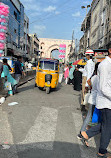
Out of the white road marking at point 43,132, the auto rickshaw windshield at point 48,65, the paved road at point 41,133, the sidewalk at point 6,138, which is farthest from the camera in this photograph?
the auto rickshaw windshield at point 48,65

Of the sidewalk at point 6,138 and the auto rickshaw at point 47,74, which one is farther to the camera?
the auto rickshaw at point 47,74

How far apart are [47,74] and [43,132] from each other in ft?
19.7

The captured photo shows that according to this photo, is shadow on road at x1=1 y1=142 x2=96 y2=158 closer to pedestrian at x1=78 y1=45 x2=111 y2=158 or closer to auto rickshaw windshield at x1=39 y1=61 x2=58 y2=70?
pedestrian at x1=78 y1=45 x2=111 y2=158

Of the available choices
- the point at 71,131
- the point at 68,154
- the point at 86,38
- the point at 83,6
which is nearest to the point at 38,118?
the point at 71,131

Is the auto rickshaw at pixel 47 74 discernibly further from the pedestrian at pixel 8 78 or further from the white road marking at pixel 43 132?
the white road marking at pixel 43 132

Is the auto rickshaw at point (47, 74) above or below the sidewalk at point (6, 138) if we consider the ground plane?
above

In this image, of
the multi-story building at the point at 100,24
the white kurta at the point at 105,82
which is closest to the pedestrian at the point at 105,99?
the white kurta at the point at 105,82

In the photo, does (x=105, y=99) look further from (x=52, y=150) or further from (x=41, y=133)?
(x=41, y=133)

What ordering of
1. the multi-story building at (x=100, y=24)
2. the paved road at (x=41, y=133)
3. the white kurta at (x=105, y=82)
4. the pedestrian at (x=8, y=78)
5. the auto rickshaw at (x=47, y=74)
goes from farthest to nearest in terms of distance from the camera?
the multi-story building at (x=100, y=24)
the auto rickshaw at (x=47, y=74)
the pedestrian at (x=8, y=78)
the paved road at (x=41, y=133)
the white kurta at (x=105, y=82)

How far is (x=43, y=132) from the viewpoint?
3961 mm

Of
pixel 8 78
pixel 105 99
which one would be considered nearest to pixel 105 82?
pixel 105 99

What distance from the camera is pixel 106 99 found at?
9.03 feet

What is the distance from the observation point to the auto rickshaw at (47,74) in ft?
31.9

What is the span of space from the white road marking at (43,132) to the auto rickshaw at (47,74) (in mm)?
4231
